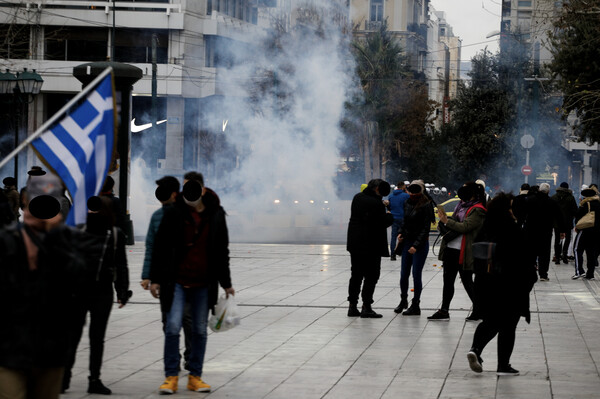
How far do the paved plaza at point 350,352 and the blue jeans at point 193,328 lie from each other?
8.7 inches

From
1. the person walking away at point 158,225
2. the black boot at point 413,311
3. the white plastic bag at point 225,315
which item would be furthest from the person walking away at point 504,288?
the black boot at point 413,311

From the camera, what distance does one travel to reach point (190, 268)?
7621 mm

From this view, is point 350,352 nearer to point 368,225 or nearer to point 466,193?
point 466,193

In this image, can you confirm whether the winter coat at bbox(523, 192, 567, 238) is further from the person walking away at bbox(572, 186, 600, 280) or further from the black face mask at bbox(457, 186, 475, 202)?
the black face mask at bbox(457, 186, 475, 202)

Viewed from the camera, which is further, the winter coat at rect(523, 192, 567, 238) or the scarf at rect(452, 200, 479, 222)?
the winter coat at rect(523, 192, 567, 238)

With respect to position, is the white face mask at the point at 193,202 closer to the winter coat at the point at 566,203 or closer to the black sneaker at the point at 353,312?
the black sneaker at the point at 353,312

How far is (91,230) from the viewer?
776 centimetres

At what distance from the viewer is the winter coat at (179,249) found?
752 cm

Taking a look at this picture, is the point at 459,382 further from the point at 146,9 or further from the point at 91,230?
the point at 146,9

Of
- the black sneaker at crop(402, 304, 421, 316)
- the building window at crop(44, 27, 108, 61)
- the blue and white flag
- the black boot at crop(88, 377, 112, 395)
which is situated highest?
the building window at crop(44, 27, 108, 61)

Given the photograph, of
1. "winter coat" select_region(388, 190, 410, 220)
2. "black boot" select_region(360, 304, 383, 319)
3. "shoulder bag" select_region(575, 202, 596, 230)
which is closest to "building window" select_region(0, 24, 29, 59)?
"winter coat" select_region(388, 190, 410, 220)

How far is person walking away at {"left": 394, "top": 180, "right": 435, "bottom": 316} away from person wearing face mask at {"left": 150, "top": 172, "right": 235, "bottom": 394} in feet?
16.4

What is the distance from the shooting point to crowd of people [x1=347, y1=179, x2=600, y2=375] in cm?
857

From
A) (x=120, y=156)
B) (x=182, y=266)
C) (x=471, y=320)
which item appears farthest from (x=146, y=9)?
(x=182, y=266)
